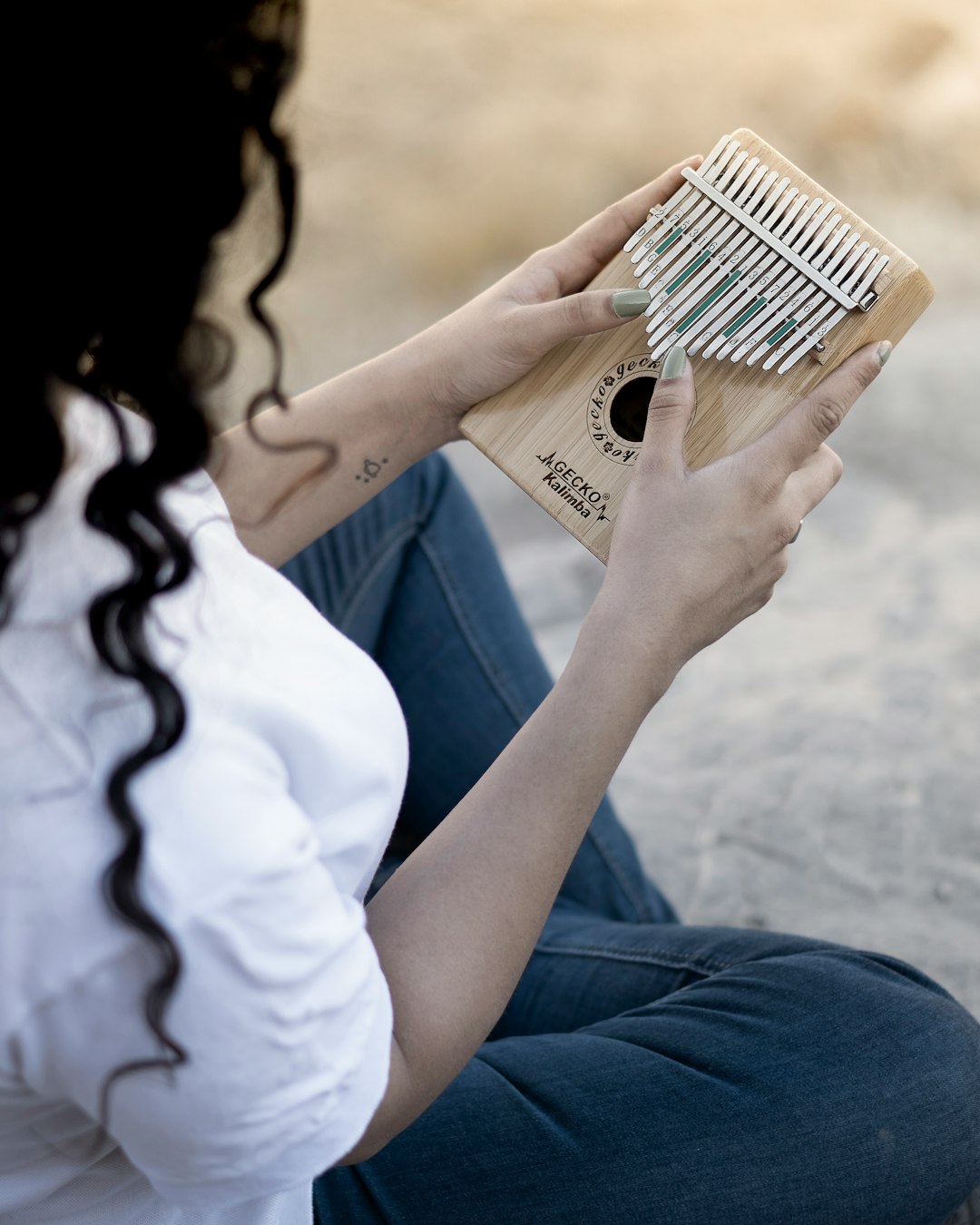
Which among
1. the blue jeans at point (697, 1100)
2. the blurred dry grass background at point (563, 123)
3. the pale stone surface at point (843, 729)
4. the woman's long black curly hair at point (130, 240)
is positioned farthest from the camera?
the blurred dry grass background at point (563, 123)

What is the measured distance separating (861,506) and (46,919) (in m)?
1.52

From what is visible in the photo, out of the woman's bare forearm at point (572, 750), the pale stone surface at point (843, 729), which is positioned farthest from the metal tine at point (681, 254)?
the pale stone surface at point (843, 729)

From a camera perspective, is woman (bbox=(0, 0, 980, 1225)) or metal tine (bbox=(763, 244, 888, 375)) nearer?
woman (bbox=(0, 0, 980, 1225))

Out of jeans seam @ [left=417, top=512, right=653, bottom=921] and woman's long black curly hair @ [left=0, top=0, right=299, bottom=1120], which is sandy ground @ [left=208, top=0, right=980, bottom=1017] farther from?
jeans seam @ [left=417, top=512, right=653, bottom=921]

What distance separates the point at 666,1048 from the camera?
2.57ft

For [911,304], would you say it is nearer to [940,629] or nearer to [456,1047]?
[456,1047]

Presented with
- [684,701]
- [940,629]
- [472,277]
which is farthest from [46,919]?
[472,277]

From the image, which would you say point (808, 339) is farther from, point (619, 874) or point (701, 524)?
point (619, 874)

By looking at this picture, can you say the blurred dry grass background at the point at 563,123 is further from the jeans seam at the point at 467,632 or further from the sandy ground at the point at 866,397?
the jeans seam at the point at 467,632

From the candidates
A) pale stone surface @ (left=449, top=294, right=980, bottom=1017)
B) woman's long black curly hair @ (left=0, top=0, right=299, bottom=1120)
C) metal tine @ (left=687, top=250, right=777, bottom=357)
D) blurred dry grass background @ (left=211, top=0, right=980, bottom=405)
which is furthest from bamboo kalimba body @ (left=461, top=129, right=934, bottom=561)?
blurred dry grass background @ (left=211, top=0, right=980, bottom=405)

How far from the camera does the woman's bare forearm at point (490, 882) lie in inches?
23.7

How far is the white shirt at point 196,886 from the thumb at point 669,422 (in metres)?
0.27

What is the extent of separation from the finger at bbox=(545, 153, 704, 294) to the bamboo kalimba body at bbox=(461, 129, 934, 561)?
0.04ft

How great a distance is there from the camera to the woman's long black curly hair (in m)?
0.45
